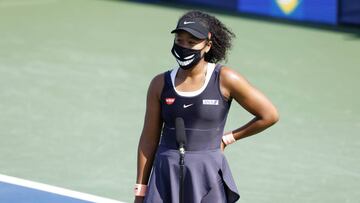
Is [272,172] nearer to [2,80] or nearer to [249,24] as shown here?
[2,80]

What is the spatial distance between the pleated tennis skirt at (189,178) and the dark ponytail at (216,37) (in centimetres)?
67

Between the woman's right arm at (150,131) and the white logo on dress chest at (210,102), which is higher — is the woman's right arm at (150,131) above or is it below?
below

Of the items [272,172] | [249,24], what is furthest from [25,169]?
[249,24]

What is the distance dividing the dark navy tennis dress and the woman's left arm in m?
0.06

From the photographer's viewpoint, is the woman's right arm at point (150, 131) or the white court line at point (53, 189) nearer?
the woman's right arm at point (150, 131)

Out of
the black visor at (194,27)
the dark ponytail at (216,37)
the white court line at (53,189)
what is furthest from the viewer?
the white court line at (53,189)

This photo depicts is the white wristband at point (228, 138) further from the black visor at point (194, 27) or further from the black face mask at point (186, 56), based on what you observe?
the black visor at point (194, 27)

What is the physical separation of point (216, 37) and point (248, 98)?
19.0 inches

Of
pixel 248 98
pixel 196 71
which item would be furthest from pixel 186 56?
pixel 248 98

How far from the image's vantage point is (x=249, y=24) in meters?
14.9

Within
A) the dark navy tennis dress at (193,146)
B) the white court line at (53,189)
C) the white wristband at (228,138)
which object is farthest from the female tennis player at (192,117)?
the white court line at (53,189)

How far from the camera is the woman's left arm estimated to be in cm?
619

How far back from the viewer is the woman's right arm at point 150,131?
20.3 ft

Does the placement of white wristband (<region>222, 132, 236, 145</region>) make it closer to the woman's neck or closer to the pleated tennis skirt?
the pleated tennis skirt
